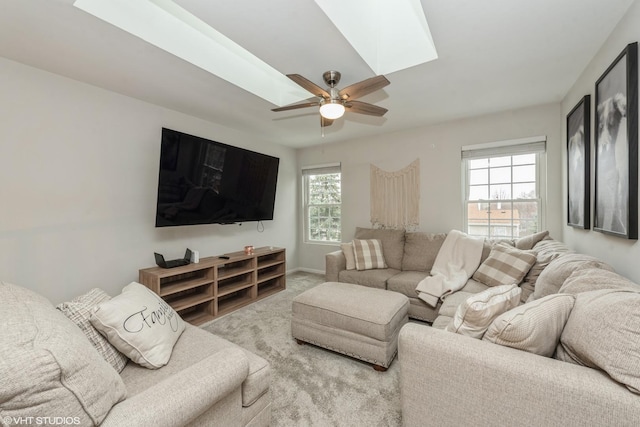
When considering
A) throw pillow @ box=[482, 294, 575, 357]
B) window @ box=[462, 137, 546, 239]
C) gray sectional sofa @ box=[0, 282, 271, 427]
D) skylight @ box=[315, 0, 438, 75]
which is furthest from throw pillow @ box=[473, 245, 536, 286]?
gray sectional sofa @ box=[0, 282, 271, 427]

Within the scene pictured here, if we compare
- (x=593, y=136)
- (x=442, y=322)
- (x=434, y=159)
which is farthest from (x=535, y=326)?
(x=434, y=159)

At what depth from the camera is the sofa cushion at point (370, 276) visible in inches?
117

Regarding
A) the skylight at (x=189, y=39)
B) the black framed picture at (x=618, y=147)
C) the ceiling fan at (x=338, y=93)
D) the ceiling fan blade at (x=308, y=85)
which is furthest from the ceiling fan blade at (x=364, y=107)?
the black framed picture at (x=618, y=147)

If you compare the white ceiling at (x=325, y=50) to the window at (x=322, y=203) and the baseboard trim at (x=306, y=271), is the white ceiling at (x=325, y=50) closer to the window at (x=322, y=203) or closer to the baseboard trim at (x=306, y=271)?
the window at (x=322, y=203)

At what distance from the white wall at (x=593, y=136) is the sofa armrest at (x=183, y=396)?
7.17 ft

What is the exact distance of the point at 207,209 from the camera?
10.0 feet

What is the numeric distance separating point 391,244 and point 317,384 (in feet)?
6.74

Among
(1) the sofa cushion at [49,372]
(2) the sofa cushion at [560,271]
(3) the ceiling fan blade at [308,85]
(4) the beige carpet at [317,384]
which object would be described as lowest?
(4) the beige carpet at [317,384]

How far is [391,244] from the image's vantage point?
3484 millimetres

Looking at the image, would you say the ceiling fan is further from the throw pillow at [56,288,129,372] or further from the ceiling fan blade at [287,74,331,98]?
the throw pillow at [56,288,129,372]

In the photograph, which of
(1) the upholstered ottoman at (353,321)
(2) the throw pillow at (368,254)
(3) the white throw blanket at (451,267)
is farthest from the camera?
(2) the throw pillow at (368,254)

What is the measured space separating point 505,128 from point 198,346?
3799 mm

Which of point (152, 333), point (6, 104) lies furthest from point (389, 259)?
point (6, 104)

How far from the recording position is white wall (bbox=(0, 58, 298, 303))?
208 centimetres
